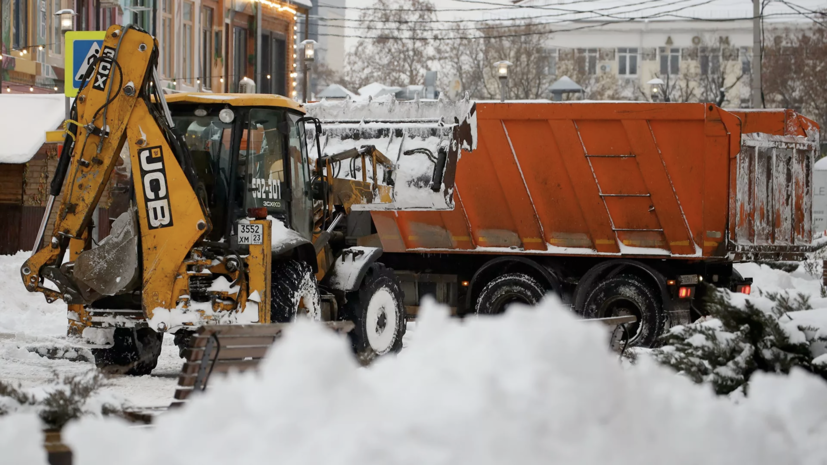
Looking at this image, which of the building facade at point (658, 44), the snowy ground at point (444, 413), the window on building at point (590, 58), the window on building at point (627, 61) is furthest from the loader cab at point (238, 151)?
the window on building at point (627, 61)

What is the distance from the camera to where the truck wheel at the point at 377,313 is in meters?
11.1

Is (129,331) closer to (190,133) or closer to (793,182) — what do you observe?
(190,133)

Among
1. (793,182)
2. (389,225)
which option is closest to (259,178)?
(389,225)

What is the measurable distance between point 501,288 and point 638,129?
95.4 inches

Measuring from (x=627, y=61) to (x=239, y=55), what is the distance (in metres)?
43.7

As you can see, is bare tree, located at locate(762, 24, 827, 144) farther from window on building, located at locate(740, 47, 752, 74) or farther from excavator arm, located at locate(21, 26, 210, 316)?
excavator arm, located at locate(21, 26, 210, 316)

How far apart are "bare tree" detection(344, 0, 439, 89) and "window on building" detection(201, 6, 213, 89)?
22444mm

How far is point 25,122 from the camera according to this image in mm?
18688

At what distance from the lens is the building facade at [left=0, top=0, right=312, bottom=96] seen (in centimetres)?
2231

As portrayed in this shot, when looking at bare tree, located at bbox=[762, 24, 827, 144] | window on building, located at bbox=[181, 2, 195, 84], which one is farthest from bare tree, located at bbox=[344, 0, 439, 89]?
window on building, located at bbox=[181, 2, 195, 84]

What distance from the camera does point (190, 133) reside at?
1003 centimetres

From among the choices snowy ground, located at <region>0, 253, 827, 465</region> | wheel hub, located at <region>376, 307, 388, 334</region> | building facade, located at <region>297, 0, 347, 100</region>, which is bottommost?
wheel hub, located at <region>376, 307, 388, 334</region>

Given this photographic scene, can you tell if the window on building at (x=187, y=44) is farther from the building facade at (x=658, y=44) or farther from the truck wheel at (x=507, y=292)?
the building facade at (x=658, y=44)

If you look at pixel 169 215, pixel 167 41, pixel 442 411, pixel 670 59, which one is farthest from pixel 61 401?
pixel 670 59
